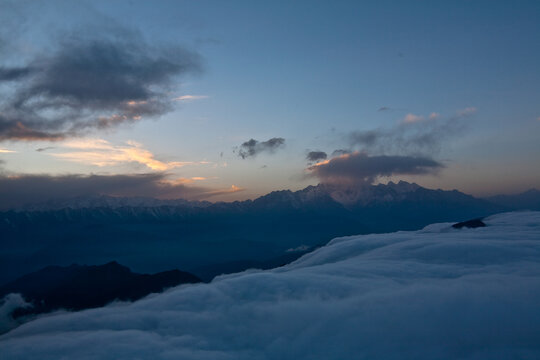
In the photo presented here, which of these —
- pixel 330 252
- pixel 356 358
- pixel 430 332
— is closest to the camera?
pixel 356 358

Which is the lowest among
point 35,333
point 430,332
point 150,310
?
point 35,333

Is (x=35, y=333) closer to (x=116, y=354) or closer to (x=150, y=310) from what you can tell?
(x=150, y=310)

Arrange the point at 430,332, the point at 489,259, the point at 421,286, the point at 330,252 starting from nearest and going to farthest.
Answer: the point at 430,332, the point at 421,286, the point at 489,259, the point at 330,252

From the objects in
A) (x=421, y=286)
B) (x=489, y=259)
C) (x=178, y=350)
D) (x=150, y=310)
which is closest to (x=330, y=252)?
(x=489, y=259)

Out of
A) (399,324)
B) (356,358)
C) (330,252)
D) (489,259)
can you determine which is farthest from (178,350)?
(330,252)

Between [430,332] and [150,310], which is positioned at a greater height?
[430,332]

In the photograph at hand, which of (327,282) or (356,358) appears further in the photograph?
(327,282)
